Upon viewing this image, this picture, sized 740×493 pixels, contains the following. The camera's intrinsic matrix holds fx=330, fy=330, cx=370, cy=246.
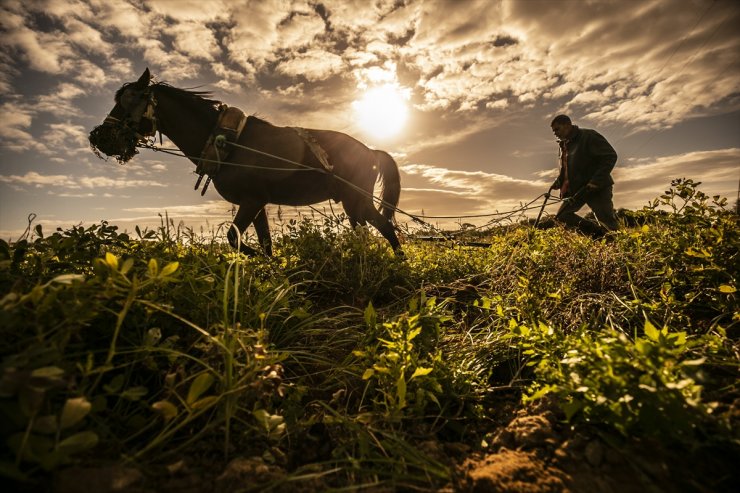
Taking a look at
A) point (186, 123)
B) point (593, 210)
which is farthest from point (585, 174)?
point (186, 123)

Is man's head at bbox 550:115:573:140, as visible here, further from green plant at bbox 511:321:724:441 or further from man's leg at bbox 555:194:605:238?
green plant at bbox 511:321:724:441

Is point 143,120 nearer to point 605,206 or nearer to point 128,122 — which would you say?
point 128,122

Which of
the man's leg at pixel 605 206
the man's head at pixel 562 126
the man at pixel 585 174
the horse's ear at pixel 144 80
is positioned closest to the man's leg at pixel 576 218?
the man at pixel 585 174

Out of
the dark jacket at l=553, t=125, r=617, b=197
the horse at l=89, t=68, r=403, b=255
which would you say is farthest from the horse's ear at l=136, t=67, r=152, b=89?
the dark jacket at l=553, t=125, r=617, b=197

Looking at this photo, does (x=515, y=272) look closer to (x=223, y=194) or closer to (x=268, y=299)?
(x=268, y=299)

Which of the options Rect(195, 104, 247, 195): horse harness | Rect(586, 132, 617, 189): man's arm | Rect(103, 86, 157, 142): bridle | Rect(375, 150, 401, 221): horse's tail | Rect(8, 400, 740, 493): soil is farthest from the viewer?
Rect(375, 150, 401, 221): horse's tail

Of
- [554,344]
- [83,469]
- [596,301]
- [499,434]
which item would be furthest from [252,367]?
[596,301]

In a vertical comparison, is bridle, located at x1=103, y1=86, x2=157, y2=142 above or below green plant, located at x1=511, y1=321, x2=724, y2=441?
above

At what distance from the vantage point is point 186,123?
16.5 feet

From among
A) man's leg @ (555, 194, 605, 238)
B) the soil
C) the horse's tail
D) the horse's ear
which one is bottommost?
the soil

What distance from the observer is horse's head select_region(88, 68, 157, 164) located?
4.93m

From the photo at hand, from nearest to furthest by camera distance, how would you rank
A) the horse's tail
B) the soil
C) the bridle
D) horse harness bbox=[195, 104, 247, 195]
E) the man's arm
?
A: the soil → horse harness bbox=[195, 104, 247, 195] → the bridle → the man's arm → the horse's tail

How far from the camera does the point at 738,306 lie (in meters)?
1.85

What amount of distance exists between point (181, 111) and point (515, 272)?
17.1 ft
